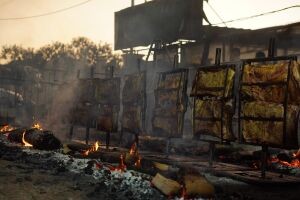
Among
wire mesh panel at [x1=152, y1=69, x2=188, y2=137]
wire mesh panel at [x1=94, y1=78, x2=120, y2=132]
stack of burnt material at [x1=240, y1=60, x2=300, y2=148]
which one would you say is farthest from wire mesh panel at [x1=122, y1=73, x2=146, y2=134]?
stack of burnt material at [x1=240, y1=60, x2=300, y2=148]

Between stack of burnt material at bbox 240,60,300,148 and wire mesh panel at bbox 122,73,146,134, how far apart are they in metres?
4.56

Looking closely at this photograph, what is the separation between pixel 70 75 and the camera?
48281mm

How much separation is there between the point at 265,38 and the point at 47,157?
50.2ft

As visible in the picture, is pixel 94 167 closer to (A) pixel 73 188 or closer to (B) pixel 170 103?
(A) pixel 73 188

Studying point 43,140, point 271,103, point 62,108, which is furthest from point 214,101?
point 62,108

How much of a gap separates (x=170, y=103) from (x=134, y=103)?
211 cm

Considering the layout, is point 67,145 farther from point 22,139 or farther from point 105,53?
point 105,53

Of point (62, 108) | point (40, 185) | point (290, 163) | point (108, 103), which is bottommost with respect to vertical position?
point (40, 185)

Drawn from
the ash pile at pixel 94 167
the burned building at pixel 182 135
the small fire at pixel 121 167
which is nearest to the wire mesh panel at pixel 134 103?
the burned building at pixel 182 135

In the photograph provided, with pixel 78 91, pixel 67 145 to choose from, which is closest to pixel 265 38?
pixel 78 91

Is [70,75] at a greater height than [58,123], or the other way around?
[70,75]

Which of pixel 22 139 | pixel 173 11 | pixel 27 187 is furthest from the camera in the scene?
pixel 173 11

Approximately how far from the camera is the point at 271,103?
8.64 metres

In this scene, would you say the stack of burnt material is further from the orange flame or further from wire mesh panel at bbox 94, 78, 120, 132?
wire mesh panel at bbox 94, 78, 120, 132
